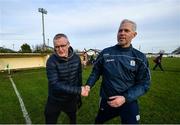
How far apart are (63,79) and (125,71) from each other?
43.6 inches

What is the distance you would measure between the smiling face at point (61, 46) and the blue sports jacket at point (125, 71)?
2.01 feet

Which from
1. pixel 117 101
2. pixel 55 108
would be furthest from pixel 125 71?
pixel 55 108

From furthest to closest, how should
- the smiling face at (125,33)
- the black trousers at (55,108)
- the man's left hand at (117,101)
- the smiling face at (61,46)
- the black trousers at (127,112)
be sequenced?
the black trousers at (55,108), the smiling face at (61,46), the black trousers at (127,112), the smiling face at (125,33), the man's left hand at (117,101)

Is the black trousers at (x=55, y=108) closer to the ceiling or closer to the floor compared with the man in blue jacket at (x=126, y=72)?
closer to the floor

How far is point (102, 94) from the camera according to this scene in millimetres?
5426

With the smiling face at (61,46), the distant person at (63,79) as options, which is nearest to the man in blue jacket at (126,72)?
the distant person at (63,79)

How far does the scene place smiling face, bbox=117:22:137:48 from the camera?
5.02 m

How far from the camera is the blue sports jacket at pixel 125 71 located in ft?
16.7

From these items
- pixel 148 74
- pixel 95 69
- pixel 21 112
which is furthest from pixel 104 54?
pixel 21 112

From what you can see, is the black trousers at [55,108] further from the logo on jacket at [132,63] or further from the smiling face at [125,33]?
the smiling face at [125,33]

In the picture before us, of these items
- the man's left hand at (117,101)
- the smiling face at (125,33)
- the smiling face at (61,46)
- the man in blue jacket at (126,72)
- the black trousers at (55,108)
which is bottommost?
the black trousers at (55,108)


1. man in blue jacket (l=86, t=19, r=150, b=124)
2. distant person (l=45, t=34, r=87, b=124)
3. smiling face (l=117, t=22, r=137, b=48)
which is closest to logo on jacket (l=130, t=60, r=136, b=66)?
man in blue jacket (l=86, t=19, r=150, b=124)

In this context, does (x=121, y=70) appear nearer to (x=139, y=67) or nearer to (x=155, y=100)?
(x=139, y=67)

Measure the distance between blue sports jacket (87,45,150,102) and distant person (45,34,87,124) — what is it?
47cm
